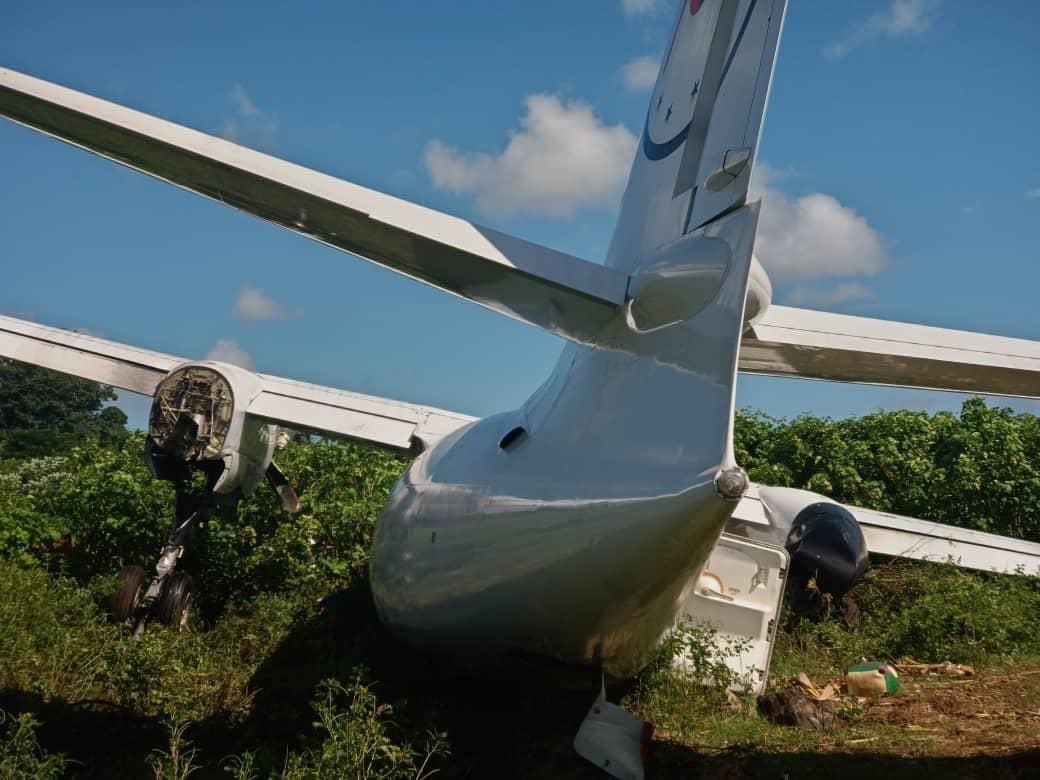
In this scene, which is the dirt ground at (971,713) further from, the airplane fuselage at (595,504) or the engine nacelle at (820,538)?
the airplane fuselage at (595,504)

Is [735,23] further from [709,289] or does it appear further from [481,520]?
[481,520]

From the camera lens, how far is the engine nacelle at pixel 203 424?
9.07 metres

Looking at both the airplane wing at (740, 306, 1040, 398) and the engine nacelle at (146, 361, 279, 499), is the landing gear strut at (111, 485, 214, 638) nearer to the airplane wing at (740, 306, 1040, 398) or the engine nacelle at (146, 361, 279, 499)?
the engine nacelle at (146, 361, 279, 499)

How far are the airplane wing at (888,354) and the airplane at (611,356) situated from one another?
0.01 m

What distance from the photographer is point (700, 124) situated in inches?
214

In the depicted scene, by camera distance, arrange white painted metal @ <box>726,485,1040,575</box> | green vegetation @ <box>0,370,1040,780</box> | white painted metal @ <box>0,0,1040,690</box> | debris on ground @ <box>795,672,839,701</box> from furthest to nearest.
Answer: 1. white painted metal @ <box>726,485,1040,575</box>
2. debris on ground @ <box>795,672,839,701</box>
3. green vegetation @ <box>0,370,1040,780</box>
4. white painted metal @ <box>0,0,1040,690</box>

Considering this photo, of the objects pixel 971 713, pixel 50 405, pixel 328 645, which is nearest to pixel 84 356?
pixel 328 645

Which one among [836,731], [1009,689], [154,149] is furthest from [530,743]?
[154,149]

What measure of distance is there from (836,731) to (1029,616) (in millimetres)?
5121

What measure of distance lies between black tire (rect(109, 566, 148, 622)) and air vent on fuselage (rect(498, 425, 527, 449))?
5.16 meters

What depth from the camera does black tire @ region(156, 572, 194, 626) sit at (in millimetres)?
9617

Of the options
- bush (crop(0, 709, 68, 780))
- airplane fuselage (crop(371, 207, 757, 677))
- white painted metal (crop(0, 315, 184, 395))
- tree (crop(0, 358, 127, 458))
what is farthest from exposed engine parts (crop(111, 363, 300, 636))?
tree (crop(0, 358, 127, 458))

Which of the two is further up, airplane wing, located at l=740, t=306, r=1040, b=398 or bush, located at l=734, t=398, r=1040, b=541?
bush, located at l=734, t=398, r=1040, b=541

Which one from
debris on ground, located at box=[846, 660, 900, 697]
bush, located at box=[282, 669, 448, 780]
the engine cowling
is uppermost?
the engine cowling
